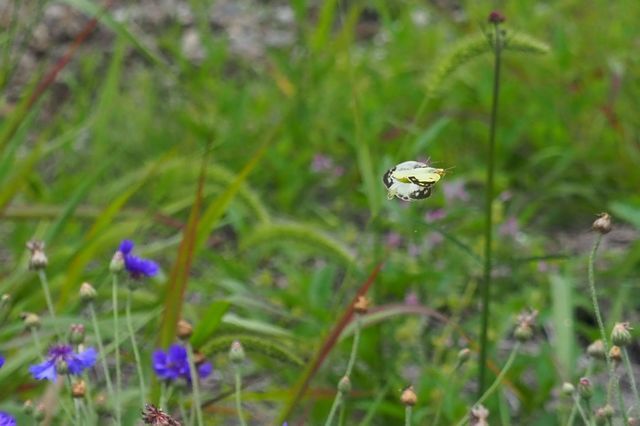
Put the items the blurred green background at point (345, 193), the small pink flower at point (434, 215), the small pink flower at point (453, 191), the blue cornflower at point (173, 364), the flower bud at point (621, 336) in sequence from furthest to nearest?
the small pink flower at point (453, 191) → the small pink flower at point (434, 215) → the blurred green background at point (345, 193) → the blue cornflower at point (173, 364) → the flower bud at point (621, 336)

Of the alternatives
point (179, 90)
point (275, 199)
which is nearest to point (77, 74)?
point (179, 90)

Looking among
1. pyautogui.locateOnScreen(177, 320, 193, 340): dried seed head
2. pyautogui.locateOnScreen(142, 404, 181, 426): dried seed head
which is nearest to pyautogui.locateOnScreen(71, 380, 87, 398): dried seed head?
pyautogui.locateOnScreen(177, 320, 193, 340): dried seed head

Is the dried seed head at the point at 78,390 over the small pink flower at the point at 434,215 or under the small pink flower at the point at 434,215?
over

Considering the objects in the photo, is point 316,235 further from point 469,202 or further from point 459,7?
point 459,7

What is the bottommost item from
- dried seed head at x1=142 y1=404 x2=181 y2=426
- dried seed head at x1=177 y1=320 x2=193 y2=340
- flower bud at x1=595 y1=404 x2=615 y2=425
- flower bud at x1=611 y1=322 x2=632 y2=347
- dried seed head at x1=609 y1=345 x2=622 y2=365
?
dried seed head at x1=177 y1=320 x2=193 y2=340

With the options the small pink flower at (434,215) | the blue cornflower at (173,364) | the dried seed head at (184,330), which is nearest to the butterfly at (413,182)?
the dried seed head at (184,330)

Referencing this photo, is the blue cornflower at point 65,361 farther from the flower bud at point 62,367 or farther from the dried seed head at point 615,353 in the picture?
the dried seed head at point 615,353

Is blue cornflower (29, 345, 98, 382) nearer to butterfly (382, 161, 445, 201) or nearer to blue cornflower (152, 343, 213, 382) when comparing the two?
blue cornflower (152, 343, 213, 382)
